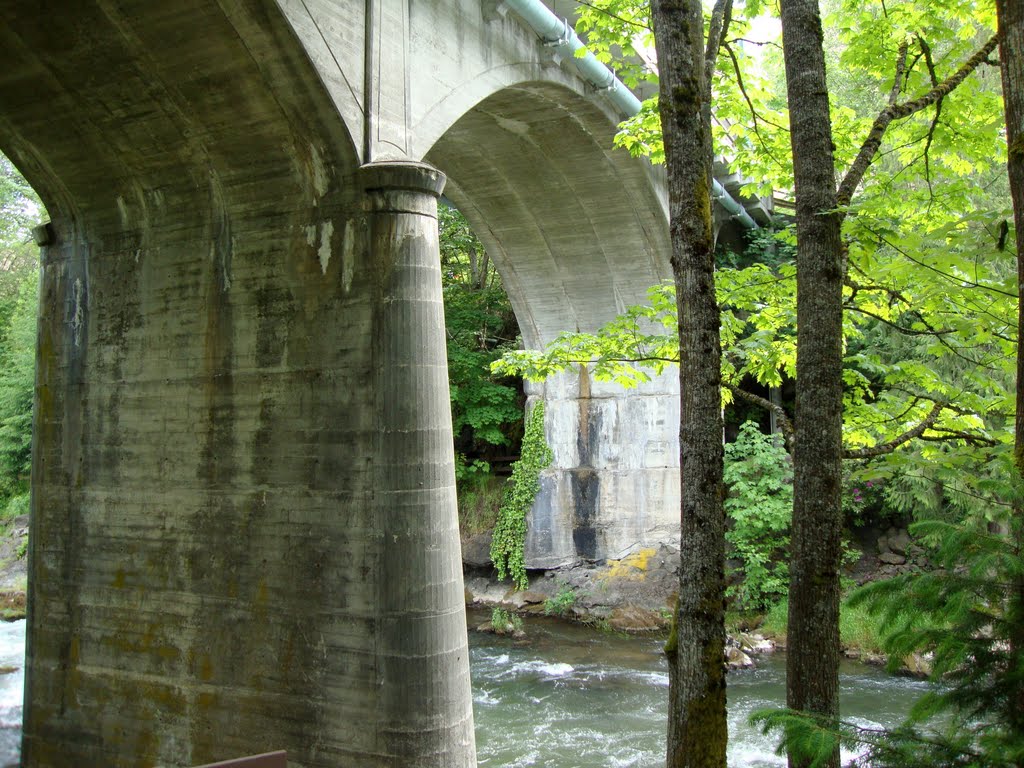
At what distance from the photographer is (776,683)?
486 inches

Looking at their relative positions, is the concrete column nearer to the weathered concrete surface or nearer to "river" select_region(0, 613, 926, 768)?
the weathered concrete surface

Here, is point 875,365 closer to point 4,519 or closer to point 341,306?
point 341,306

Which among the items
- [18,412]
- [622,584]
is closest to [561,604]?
[622,584]

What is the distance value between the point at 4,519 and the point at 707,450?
874 inches

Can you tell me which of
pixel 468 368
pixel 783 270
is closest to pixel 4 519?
pixel 468 368

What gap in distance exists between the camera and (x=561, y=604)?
53.3 ft

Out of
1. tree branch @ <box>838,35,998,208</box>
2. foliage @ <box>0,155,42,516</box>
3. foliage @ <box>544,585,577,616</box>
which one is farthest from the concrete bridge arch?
foliage @ <box>0,155,42,516</box>

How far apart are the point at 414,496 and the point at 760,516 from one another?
1039cm

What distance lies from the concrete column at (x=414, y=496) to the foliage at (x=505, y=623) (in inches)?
333

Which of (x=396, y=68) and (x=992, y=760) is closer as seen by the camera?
(x=992, y=760)

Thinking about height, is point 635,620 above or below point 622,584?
below

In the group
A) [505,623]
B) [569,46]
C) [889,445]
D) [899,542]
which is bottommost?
[505,623]

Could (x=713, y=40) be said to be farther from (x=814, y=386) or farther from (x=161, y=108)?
(x=161, y=108)

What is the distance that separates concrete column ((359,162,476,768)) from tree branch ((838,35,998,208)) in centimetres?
324
